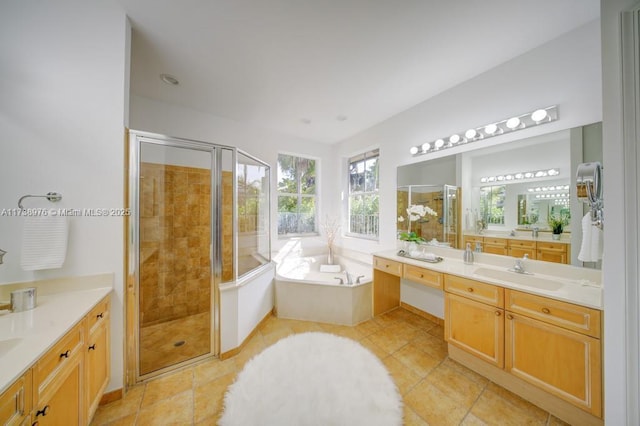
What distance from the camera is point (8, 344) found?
2.94 feet

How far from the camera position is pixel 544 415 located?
139 centimetres

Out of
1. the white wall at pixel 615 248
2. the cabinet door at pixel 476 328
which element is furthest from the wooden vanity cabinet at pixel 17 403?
the cabinet door at pixel 476 328

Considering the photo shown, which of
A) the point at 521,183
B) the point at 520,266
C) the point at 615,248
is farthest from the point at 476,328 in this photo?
the point at 521,183

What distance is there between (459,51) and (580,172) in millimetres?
1318

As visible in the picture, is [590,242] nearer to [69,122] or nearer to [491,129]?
[491,129]

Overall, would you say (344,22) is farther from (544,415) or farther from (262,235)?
(544,415)

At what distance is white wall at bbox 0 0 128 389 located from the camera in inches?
50.1

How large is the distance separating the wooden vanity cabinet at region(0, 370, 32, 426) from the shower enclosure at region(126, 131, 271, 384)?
0.92 meters

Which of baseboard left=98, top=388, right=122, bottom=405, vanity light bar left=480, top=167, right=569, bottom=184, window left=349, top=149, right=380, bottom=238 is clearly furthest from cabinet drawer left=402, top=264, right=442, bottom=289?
baseboard left=98, top=388, right=122, bottom=405

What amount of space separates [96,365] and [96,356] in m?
0.06

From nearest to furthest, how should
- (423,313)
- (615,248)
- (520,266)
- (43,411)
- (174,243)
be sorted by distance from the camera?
(43,411)
(615,248)
(520,266)
(174,243)
(423,313)

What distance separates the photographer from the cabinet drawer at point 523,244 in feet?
6.04

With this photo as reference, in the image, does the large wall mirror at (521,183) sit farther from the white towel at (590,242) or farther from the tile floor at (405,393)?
the tile floor at (405,393)

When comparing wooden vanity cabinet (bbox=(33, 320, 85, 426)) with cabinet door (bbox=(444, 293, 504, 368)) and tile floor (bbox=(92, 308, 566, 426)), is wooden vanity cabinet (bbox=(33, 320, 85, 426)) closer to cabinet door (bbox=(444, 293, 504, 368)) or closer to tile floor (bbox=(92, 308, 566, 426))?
tile floor (bbox=(92, 308, 566, 426))
